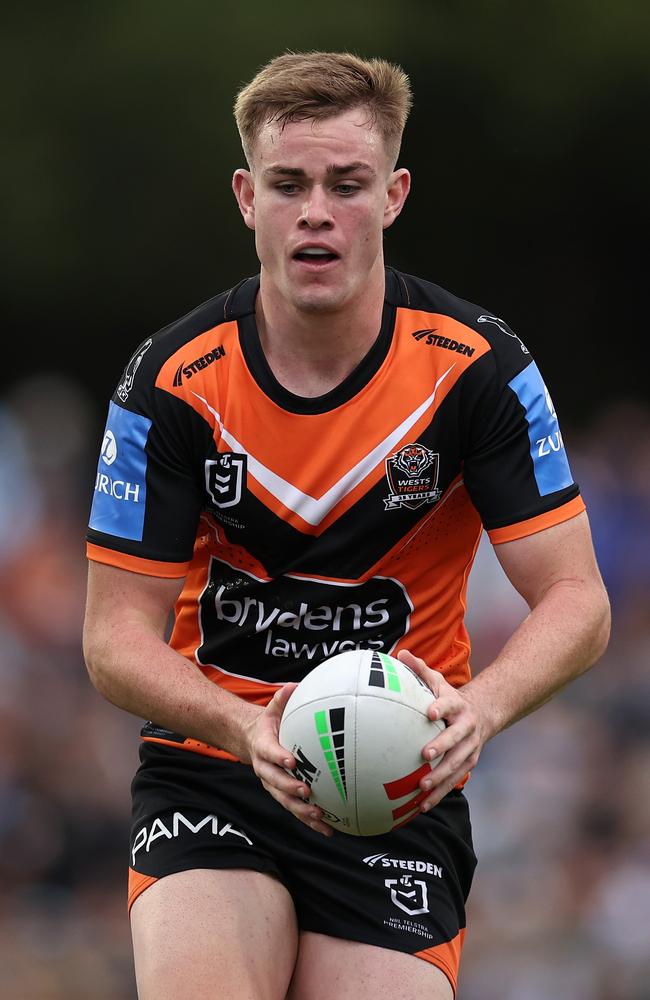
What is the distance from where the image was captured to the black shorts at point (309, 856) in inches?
180

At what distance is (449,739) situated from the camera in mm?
3996

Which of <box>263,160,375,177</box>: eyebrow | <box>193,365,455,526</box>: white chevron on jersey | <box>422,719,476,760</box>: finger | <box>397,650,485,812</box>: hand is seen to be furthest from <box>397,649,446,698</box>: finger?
<box>263,160,375,177</box>: eyebrow

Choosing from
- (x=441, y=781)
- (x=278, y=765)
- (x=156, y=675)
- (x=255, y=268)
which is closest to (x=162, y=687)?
(x=156, y=675)

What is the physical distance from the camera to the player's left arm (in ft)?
13.3

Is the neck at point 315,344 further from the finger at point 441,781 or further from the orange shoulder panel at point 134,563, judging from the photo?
the finger at point 441,781

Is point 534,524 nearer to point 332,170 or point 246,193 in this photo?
A: point 332,170

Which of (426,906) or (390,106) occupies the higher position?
(390,106)

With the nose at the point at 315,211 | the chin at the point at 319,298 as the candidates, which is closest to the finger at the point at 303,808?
the chin at the point at 319,298

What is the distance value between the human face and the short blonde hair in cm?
3

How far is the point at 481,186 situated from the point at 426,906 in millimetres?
6039

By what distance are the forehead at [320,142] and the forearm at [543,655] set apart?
1.47m

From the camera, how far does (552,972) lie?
29.8 feet

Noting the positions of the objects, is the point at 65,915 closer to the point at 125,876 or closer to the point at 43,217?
the point at 125,876

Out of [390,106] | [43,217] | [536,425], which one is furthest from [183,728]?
[43,217]
